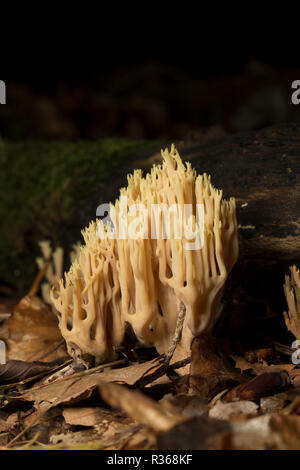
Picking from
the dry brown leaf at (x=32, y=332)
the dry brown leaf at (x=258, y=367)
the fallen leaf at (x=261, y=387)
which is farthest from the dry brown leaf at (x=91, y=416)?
the dry brown leaf at (x=32, y=332)

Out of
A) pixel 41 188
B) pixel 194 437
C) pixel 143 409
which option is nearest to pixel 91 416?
pixel 143 409

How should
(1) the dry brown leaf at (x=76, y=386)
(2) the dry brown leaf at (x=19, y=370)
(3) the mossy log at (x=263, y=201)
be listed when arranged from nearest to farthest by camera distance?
(1) the dry brown leaf at (x=76, y=386) → (2) the dry brown leaf at (x=19, y=370) → (3) the mossy log at (x=263, y=201)

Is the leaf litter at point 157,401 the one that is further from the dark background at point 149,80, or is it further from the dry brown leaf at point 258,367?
the dark background at point 149,80

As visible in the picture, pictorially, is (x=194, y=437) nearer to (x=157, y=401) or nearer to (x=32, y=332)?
(x=157, y=401)

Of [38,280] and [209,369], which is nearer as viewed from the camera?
[209,369]

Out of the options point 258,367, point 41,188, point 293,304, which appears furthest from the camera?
point 41,188
